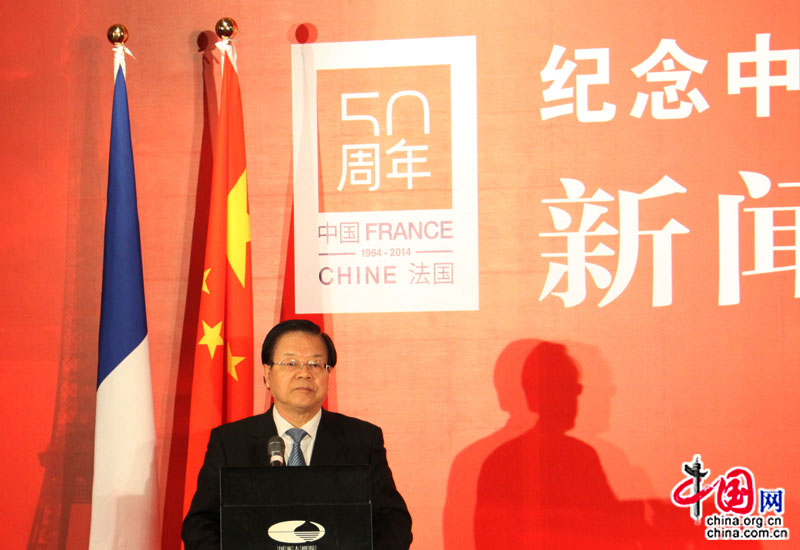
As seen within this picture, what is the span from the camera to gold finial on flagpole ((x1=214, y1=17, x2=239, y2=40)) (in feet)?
9.34

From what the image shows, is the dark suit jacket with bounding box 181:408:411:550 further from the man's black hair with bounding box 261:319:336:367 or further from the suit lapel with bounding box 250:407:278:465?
the man's black hair with bounding box 261:319:336:367

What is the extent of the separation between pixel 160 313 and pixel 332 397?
2.44ft

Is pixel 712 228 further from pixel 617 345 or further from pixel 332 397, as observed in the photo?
pixel 332 397

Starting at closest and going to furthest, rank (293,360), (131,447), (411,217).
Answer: (293,360), (131,447), (411,217)

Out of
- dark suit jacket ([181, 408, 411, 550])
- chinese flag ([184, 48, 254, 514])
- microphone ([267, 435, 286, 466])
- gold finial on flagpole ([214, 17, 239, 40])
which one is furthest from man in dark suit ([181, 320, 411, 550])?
gold finial on flagpole ([214, 17, 239, 40])

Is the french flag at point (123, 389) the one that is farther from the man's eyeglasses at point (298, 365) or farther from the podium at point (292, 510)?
the podium at point (292, 510)

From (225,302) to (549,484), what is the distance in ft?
4.44

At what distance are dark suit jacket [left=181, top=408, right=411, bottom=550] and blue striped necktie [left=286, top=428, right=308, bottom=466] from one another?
36 mm

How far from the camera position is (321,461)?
210cm

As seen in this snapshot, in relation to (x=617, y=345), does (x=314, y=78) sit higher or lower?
A: higher

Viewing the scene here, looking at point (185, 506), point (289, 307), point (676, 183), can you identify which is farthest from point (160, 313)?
point (676, 183)

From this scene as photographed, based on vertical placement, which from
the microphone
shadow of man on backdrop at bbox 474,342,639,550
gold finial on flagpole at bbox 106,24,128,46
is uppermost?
gold finial on flagpole at bbox 106,24,128,46

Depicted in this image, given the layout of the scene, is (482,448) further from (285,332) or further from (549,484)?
(285,332)

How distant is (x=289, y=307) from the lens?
3012mm
